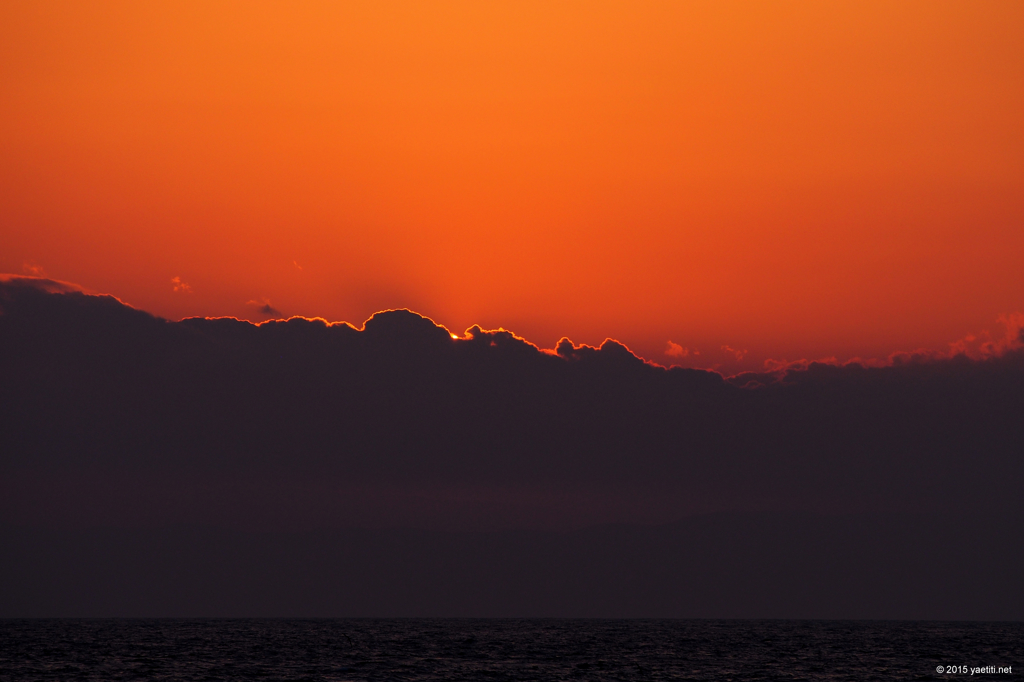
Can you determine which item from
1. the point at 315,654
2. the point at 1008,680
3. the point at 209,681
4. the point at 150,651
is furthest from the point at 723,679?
the point at 150,651

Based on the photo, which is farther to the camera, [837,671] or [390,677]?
[837,671]

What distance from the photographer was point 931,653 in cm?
18775

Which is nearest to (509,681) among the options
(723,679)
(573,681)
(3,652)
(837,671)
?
(573,681)

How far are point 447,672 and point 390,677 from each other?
36.6 feet

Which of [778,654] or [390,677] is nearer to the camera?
[390,677]

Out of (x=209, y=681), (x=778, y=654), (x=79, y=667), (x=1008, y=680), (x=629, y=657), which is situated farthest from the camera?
(x=778, y=654)

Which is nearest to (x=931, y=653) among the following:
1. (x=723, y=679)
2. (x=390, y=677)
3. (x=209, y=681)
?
(x=723, y=679)

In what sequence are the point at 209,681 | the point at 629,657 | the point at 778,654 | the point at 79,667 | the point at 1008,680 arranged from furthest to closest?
the point at 778,654
the point at 629,657
the point at 79,667
the point at 1008,680
the point at 209,681

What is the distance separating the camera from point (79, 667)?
5443 inches

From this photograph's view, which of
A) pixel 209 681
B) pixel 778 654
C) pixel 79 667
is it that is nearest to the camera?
pixel 209 681

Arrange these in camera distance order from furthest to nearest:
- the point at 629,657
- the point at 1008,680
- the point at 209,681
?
the point at 629,657 < the point at 1008,680 < the point at 209,681

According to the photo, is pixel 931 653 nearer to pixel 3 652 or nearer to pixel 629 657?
pixel 629 657

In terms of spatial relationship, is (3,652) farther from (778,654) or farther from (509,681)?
(778,654)

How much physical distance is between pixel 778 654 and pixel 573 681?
230 ft
